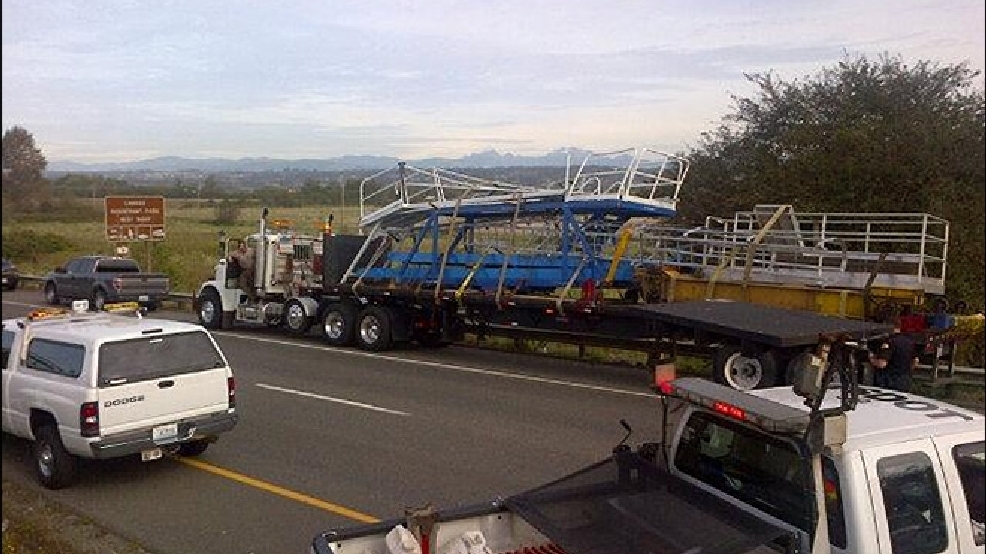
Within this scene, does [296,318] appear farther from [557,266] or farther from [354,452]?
[354,452]

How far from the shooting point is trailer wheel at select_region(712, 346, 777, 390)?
39.1ft

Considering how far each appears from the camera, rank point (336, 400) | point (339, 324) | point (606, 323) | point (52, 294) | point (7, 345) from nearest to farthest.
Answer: point (7, 345), point (336, 400), point (606, 323), point (339, 324), point (52, 294)

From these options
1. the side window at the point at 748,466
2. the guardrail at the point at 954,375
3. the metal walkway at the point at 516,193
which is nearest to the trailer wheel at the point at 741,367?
the guardrail at the point at 954,375

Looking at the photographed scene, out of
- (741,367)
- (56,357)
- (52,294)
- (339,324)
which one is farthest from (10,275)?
(741,367)

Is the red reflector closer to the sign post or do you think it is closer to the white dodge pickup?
the white dodge pickup

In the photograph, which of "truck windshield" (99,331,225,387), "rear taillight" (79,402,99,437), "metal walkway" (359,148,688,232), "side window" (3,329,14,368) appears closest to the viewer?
"rear taillight" (79,402,99,437)

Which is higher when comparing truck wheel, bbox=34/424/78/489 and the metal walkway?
the metal walkway

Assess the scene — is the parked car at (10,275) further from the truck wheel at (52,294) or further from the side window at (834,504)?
the side window at (834,504)

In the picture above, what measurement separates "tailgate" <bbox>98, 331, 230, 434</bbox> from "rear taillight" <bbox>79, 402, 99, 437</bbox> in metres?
0.05

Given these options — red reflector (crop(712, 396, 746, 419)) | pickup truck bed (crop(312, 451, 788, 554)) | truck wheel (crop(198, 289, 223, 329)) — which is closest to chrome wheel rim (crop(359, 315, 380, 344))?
truck wheel (crop(198, 289, 223, 329))

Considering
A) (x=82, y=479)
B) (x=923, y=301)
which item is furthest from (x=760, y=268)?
(x=82, y=479)

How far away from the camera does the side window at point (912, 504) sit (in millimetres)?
3865

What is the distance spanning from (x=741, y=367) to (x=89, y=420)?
313 inches

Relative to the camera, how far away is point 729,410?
4.20 metres
